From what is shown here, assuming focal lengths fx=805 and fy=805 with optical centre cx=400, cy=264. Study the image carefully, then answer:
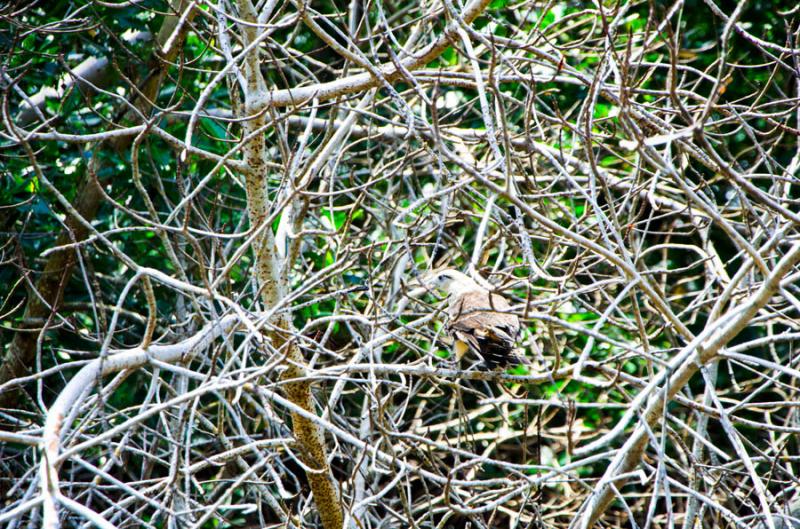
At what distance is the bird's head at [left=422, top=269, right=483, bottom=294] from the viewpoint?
5.24 metres

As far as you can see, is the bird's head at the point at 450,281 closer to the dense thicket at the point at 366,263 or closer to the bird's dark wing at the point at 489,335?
the dense thicket at the point at 366,263

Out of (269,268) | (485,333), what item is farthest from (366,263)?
(269,268)

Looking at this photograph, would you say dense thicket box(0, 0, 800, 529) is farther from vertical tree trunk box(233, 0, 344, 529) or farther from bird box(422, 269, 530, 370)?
bird box(422, 269, 530, 370)

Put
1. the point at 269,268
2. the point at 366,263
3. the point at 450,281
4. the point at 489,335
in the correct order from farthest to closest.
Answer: the point at 366,263 → the point at 450,281 → the point at 489,335 → the point at 269,268

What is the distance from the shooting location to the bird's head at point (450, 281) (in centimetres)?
524

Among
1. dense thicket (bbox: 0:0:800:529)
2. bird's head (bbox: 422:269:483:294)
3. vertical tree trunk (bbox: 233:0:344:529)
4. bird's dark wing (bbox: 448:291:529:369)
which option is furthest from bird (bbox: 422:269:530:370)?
vertical tree trunk (bbox: 233:0:344:529)

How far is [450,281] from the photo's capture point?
17.6ft

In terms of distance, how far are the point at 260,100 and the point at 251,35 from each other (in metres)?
0.35

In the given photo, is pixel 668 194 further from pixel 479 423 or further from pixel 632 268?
pixel 632 268

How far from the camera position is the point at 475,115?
24.2ft

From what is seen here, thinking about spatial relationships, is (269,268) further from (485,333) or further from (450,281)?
(450,281)

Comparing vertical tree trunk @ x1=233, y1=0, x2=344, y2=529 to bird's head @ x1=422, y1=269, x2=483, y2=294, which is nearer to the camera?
vertical tree trunk @ x1=233, y1=0, x2=344, y2=529

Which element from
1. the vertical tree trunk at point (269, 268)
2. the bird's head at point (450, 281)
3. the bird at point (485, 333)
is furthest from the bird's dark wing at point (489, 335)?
the vertical tree trunk at point (269, 268)

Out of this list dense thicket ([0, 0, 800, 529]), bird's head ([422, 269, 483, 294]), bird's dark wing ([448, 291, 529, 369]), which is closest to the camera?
dense thicket ([0, 0, 800, 529])
